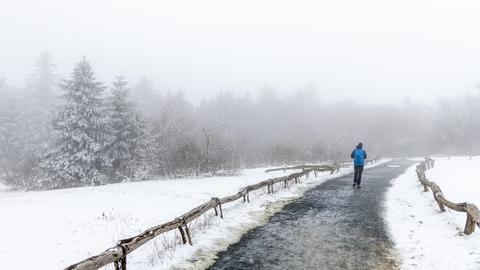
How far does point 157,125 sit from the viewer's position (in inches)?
1694

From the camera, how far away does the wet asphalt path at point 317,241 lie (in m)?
8.09

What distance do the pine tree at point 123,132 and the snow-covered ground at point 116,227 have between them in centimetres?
1546

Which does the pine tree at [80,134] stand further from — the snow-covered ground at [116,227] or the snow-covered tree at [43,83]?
the snow-covered tree at [43,83]

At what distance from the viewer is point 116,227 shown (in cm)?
1141

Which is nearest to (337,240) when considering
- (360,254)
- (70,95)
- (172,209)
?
(360,254)

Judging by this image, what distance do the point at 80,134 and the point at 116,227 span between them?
23088mm

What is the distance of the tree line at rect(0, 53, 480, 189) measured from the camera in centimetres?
3189

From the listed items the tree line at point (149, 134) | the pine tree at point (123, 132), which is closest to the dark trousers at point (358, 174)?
the tree line at point (149, 134)

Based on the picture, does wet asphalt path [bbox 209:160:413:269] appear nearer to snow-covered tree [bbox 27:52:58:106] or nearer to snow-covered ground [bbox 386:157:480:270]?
snow-covered ground [bbox 386:157:480:270]

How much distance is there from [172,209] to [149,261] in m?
6.64

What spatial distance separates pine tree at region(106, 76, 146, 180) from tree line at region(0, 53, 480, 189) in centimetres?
9

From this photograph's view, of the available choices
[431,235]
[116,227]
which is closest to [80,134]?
[116,227]

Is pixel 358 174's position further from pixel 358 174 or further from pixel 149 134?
pixel 149 134

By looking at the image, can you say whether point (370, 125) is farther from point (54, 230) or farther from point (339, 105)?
point (54, 230)
